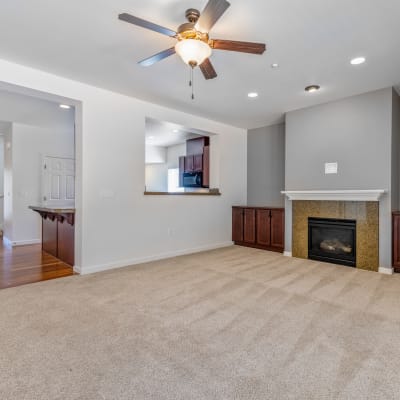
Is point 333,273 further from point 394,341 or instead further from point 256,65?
point 256,65

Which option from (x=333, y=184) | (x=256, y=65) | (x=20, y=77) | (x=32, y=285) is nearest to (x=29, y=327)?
(x=32, y=285)

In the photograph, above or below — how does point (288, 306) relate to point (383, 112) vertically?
below

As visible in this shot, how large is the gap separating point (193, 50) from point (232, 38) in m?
0.66

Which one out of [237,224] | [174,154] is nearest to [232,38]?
[237,224]

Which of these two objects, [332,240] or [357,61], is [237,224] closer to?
[332,240]

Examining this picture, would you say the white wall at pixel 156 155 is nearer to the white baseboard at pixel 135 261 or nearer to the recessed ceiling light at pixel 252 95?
the white baseboard at pixel 135 261

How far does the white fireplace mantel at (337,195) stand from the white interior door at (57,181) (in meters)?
5.13

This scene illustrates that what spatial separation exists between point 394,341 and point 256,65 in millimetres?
2975

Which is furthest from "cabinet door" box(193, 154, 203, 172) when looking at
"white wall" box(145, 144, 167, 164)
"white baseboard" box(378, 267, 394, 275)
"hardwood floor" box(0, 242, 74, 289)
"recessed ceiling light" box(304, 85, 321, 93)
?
"white baseboard" box(378, 267, 394, 275)

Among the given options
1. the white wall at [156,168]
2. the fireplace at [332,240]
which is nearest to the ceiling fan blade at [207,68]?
the fireplace at [332,240]

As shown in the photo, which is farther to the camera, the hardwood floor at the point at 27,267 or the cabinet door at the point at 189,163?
the cabinet door at the point at 189,163

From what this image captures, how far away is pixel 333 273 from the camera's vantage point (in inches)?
148

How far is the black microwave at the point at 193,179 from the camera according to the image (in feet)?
21.1

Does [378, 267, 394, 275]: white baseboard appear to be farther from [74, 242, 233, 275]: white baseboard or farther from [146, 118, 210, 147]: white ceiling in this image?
[146, 118, 210, 147]: white ceiling
